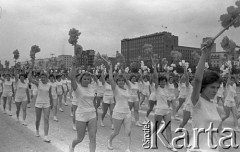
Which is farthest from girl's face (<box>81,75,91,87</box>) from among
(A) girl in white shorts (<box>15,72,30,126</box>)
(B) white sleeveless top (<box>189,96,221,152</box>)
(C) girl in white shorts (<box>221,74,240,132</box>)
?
(C) girl in white shorts (<box>221,74,240,132</box>)

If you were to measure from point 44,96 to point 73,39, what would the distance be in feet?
7.46

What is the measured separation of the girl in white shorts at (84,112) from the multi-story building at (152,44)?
8037 centimetres

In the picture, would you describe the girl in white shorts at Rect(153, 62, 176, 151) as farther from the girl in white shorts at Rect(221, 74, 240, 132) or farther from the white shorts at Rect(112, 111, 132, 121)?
the girl in white shorts at Rect(221, 74, 240, 132)

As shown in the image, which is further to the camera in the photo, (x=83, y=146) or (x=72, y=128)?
(x=72, y=128)

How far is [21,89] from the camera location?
1102 cm

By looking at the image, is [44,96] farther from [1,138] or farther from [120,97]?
[120,97]

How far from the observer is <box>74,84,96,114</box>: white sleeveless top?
20.0ft

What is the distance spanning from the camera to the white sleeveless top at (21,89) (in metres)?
10.9

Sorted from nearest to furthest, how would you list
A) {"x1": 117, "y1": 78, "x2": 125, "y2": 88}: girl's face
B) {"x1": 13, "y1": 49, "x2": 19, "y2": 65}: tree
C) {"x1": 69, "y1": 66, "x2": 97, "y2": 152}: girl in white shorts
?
{"x1": 69, "y1": 66, "x2": 97, "y2": 152}: girl in white shorts
{"x1": 117, "y1": 78, "x2": 125, "y2": 88}: girl's face
{"x1": 13, "y1": 49, "x2": 19, "y2": 65}: tree

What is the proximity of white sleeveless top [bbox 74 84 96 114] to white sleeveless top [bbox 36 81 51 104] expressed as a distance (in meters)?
2.72

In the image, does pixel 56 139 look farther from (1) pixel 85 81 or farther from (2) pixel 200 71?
(2) pixel 200 71

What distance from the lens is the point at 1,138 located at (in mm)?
8430

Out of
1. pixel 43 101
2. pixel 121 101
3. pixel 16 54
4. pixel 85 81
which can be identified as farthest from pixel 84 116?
pixel 16 54

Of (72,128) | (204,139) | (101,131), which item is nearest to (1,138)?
(72,128)
